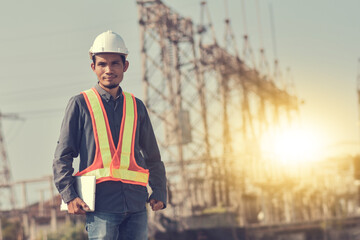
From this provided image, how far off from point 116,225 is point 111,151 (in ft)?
1.45

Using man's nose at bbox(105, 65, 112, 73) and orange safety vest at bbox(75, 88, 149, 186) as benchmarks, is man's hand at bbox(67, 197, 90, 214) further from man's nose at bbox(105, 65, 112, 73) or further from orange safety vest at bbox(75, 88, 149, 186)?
man's nose at bbox(105, 65, 112, 73)

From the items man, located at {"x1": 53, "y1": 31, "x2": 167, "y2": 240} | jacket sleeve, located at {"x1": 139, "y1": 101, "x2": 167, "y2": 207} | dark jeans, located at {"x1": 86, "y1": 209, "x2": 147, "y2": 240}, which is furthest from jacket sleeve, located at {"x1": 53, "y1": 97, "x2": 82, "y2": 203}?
jacket sleeve, located at {"x1": 139, "y1": 101, "x2": 167, "y2": 207}

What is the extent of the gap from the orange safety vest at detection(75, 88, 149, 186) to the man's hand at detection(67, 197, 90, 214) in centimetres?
16

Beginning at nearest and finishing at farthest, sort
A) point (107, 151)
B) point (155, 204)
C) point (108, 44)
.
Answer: point (107, 151)
point (108, 44)
point (155, 204)

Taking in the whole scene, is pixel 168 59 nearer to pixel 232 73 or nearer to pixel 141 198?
pixel 232 73

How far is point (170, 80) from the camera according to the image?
32.7 metres

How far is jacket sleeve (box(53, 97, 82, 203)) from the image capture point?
4422 mm

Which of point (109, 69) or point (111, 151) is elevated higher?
point (109, 69)

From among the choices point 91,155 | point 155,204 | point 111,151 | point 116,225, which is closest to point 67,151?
point 91,155

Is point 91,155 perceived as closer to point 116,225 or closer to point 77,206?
point 77,206

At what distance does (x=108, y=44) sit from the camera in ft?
15.1

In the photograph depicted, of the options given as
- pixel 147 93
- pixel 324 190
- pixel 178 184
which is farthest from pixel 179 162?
pixel 324 190

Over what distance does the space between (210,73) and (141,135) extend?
127 ft

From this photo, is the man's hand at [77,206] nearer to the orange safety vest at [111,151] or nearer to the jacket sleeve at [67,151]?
the jacket sleeve at [67,151]
